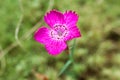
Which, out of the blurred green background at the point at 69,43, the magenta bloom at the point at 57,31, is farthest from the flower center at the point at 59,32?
the blurred green background at the point at 69,43

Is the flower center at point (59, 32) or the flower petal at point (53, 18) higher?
the flower petal at point (53, 18)

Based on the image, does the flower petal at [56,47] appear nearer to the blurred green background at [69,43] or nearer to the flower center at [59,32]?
the flower center at [59,32]

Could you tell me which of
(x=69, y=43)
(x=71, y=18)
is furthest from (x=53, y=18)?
(x=69, y=43)

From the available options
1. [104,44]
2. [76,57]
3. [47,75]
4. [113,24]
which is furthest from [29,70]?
[113,24]

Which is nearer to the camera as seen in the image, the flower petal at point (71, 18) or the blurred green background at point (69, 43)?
the flower petal at point (71, 18)

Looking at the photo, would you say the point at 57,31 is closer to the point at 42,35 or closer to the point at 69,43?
the point at 42,35

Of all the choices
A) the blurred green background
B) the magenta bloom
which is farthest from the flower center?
the blurred green background

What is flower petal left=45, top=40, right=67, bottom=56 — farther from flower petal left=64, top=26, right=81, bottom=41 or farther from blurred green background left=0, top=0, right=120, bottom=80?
blurred green background left=0, top=0, right=120, bottom=80

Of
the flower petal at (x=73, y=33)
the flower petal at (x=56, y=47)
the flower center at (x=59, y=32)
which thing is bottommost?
the flower petal at (x=56, y=47)
